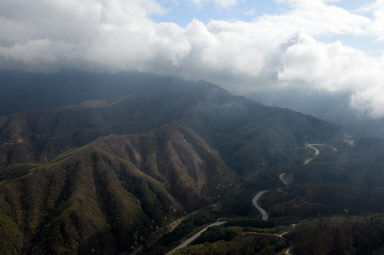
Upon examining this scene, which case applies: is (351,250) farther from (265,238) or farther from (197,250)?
(197,250)

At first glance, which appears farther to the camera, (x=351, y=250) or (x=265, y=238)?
(x=265, y=238)

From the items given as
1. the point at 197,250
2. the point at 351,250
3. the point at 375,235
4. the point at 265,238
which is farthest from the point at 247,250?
the point at 375,235

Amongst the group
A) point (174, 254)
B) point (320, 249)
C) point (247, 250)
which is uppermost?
point (320, 249)

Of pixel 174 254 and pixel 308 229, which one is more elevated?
pixel 308 229

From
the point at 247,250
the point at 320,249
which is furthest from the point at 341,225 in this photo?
the point at 247,250

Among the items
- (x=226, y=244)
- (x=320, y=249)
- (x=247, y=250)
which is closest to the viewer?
(x=320, y=249)

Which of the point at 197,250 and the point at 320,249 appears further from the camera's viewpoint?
the point at 197,250

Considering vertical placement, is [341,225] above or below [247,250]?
above

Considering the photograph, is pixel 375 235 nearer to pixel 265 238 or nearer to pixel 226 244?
pixel 265 238

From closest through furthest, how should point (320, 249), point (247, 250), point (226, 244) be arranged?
1. point (320, 249)
2. point (247, 250)
3. point (226, 244)
